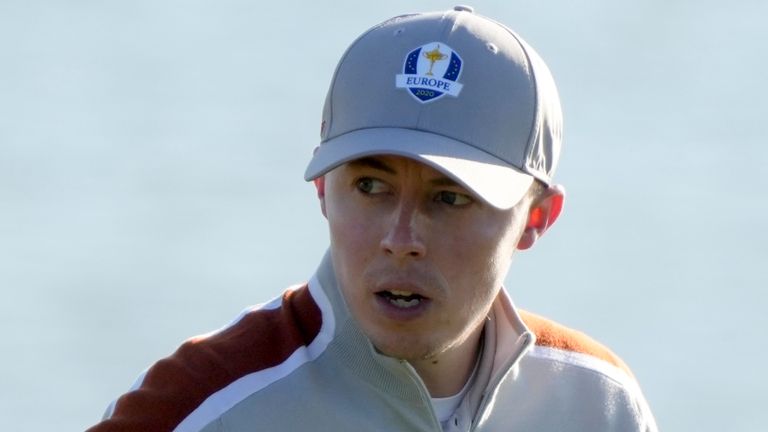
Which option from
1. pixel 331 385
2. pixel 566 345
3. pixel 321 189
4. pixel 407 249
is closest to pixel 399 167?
pixel 407 249

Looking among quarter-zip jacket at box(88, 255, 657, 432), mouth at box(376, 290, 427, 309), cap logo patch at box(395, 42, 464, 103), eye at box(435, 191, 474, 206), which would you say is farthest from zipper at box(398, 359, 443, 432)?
cap logo patch at box(395, 42, 464, 103)

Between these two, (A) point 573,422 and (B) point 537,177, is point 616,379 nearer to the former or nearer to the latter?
(A) point 573,422

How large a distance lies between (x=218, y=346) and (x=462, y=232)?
15.9 inches

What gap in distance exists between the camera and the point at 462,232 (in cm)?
305

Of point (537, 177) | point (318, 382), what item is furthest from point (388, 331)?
point (537, 177)

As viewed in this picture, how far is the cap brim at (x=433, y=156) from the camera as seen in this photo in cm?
297

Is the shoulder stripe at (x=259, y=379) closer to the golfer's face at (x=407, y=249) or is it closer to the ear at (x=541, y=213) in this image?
the golfer's face at (x=407, y=249)

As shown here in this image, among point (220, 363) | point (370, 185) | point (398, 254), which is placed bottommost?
point (220, 363)

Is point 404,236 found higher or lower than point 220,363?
higher

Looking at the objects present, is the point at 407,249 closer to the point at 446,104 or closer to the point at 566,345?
the point at 446,104

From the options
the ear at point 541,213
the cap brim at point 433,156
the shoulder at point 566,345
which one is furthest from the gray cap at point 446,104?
the shoulder at point 566,345

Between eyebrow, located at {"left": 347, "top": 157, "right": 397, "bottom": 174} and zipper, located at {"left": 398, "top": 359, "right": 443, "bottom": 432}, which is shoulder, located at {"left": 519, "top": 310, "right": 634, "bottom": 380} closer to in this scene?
zipper, located at {"left": 398, "top": 359, "right": 443, "bottom": 432}

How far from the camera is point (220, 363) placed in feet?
10.0

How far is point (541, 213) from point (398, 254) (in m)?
0.40
